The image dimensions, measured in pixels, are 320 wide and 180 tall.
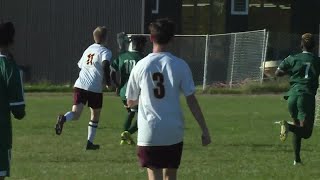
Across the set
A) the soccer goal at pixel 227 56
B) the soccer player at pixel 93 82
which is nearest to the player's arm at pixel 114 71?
the soccer player at pixel 93 82

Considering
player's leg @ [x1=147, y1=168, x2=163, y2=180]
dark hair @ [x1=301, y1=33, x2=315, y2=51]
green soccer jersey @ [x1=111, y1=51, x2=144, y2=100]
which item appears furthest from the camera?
green soccer jersey @ [x1=111, y1=51, x2=144, y2=100]

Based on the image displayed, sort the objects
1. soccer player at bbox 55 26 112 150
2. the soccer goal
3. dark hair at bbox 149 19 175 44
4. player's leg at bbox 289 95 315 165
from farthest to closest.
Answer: the soccer goal, soccer player at bbox 55 26 112 150, player's leg at bbox 289 95 315 165, dark hair at bbox 149 19 175 44

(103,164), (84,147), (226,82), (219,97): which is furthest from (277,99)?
(103,164)

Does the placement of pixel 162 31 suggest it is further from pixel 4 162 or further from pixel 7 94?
pixel 4 162

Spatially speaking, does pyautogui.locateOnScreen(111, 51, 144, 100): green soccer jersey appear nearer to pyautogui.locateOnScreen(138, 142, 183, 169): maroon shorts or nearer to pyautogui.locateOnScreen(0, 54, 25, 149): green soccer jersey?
pyautogui.locateOnScreen(138, 142, 183, 169): maroon shorts

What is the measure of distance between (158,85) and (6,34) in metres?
1.42

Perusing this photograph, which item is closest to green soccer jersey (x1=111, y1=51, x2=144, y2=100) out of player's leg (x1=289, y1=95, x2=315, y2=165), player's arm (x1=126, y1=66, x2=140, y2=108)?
player's leg (x1=289, y1=95, x2=315, y2=165)

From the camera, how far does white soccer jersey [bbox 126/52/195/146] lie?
7574 millimetres

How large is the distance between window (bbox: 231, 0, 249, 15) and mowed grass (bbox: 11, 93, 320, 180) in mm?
20413

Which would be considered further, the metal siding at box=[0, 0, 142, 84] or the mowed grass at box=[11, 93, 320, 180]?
the metal siding at box=[0, 0, 142, 84]

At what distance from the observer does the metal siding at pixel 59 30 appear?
3584 cm

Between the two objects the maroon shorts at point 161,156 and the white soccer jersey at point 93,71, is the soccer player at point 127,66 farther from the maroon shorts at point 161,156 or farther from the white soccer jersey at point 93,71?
the maroon shorts at point 161,156

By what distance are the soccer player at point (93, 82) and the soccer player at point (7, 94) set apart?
21.5ft

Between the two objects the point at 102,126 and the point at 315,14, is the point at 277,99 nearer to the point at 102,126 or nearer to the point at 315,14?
the point at 102,126
